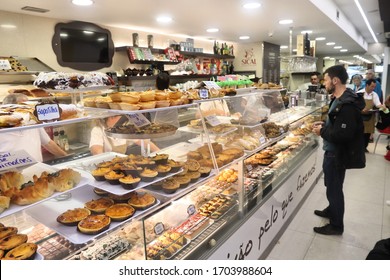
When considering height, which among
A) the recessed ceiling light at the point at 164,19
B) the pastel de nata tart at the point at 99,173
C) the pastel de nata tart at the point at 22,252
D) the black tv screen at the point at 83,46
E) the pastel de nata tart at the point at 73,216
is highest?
the recessed ceiling light at the point at 164,19

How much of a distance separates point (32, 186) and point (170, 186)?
2.64ft

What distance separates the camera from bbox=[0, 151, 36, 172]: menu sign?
167 cm

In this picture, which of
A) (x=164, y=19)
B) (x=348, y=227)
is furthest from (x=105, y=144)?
(x=164, y=19)

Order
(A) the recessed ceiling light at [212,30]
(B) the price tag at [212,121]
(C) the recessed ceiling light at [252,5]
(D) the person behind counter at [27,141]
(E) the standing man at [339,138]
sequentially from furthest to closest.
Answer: (A) the recessed ceiling light at [212,30], (C) the recessed ceiling light at [252,5], (E) the standing man at [339,138], (B) the price tag at [212,121], (D) the person behind counter at [27,141]

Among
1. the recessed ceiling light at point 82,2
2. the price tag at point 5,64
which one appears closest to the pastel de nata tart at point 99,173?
the recessed ceiling light at point 82,2

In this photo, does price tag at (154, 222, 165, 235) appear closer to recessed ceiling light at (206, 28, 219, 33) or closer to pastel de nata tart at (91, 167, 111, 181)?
pastel de nata tart at (91, 167, 111, 181)

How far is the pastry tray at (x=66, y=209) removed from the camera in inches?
55.1

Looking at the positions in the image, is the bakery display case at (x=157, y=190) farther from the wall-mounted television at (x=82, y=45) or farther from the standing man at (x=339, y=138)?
the wall-mounted television at (x=82, y=45)

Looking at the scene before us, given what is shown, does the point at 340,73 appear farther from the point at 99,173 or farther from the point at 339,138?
the point at 99,173

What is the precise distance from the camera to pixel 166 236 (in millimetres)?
2004

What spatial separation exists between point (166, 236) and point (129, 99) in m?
0.99

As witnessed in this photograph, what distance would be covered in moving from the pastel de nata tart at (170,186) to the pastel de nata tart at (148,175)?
114mm
